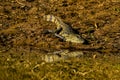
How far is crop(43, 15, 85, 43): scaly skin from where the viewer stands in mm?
9773

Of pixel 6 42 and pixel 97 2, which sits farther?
pixel 97 2

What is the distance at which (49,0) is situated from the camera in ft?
40.8

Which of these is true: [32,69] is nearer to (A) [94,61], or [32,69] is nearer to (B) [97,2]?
(A) [94,61]

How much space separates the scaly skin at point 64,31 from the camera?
977cm

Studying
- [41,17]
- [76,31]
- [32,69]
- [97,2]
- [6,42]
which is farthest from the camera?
[97,2]

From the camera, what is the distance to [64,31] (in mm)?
10531

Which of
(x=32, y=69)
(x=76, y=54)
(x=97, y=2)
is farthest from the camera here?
(x=97, y=2)

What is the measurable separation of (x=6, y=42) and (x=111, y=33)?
2.86 metres

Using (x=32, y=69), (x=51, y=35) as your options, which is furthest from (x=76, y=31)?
(x=32, y=69)

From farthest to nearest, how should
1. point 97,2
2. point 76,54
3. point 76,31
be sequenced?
point 97,2 → point 76,31 → point 76,54

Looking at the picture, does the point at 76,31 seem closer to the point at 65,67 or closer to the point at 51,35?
the point at 51,35

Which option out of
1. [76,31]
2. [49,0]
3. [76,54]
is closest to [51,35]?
[76,31]

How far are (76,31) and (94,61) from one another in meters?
1.98

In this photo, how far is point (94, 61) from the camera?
8641 millimetres
